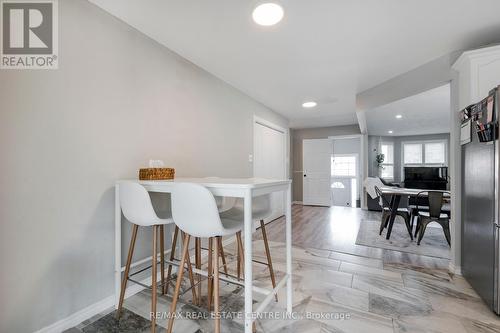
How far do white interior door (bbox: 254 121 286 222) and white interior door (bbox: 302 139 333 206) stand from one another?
1.69 meters

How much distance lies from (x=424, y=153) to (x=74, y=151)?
29.2ft

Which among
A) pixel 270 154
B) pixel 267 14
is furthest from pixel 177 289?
pixel 270 154

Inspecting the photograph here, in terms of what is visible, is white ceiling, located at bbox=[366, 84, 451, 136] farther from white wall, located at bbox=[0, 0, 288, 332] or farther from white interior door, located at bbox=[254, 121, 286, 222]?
white wall, located at bbox=[0, 0, 288, 332]

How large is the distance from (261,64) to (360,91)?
1.83 m

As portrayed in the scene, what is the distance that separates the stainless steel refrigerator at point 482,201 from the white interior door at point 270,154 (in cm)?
232

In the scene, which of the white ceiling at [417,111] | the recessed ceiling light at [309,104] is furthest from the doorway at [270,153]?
the white ceiling at [417,111]

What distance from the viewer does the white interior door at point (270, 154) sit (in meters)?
4.14

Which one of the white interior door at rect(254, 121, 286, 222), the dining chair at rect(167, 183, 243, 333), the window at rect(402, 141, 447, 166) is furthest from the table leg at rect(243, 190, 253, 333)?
the window at rect(402, 141, 447, 166)

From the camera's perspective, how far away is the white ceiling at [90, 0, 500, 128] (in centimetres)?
166

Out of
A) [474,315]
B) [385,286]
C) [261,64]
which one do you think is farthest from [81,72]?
[474,315]

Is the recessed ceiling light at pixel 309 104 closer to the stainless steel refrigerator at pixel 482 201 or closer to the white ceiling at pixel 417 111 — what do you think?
the white ceiling at pixel 417 111

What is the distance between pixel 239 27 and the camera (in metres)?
1.88

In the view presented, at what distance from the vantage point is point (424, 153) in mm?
7277

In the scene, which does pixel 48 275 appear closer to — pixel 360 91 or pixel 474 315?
pixel 474 315
